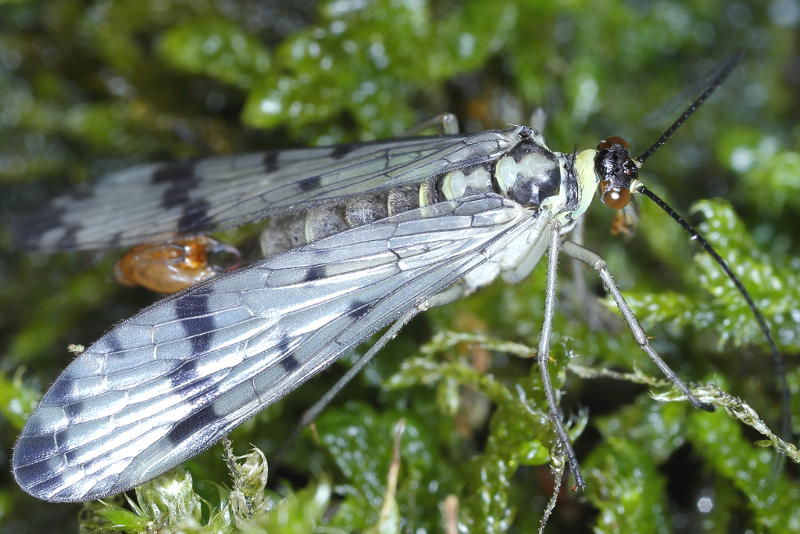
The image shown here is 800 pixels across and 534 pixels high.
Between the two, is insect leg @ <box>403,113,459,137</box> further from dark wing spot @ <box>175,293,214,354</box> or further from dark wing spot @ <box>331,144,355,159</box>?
dark wing spot @ <box>175,293,214,354</box>

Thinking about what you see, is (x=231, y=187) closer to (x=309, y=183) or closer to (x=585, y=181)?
(x=309, y=183)

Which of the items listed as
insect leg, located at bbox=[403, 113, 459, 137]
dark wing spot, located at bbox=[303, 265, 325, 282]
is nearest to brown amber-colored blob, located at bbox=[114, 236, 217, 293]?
dark wing spot, located at bbox=[303, 265, 325, 282]

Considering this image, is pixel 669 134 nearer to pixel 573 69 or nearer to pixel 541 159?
pixel 541 159

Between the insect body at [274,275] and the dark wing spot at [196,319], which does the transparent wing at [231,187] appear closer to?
the insect body at [274,275]

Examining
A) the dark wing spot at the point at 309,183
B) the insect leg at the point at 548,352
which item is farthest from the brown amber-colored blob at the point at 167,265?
the insect leg at the point at 548,352

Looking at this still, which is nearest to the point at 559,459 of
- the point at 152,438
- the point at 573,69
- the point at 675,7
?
the point at 152,438

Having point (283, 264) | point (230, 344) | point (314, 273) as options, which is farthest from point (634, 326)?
point (230, 344)
